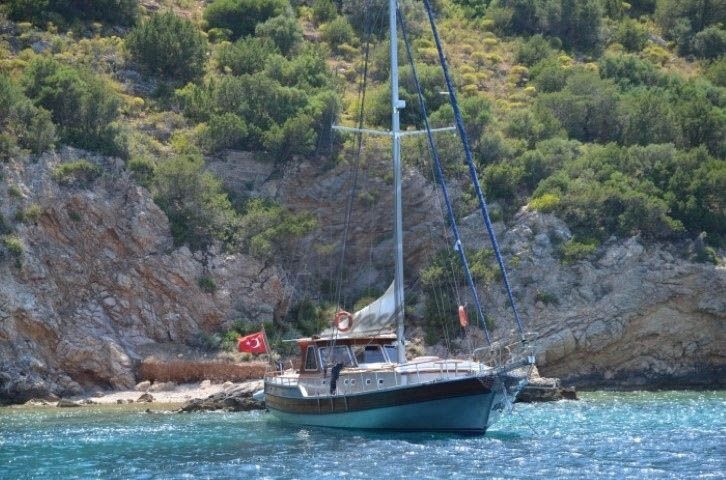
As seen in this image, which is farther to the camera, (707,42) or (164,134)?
(707,42)

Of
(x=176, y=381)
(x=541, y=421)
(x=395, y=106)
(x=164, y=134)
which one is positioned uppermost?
(x=395, y=106)

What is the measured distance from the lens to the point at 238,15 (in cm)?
6975

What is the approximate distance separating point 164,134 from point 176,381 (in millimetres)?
15898

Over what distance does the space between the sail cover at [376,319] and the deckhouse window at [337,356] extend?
0.41m

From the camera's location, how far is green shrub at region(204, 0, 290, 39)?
69500mm

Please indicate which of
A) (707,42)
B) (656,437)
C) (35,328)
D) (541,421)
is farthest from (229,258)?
(707,42)

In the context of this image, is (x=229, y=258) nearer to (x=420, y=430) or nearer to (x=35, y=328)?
(x=35, y=328)

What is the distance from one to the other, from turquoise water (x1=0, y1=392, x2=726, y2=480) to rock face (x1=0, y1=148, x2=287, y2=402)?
4.64 metres

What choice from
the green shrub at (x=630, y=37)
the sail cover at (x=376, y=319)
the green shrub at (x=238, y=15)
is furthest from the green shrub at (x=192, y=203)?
the green shrub at (x=630, y=37)

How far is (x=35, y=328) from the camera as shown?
4150cm

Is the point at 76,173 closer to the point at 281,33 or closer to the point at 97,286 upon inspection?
the point at 97,286

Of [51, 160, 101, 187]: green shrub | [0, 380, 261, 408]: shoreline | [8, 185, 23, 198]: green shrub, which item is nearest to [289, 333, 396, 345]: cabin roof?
→ [0, 380, 261, 408]: shoreline

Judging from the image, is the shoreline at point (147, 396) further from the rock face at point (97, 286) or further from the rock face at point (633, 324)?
the rock face at point (633, 324)

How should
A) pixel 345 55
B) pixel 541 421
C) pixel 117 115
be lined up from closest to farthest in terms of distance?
pixel 541 421, pixel 117 115, pixel 345 55
